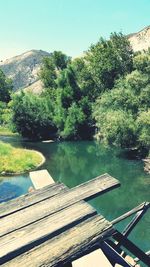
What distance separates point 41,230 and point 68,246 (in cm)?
41

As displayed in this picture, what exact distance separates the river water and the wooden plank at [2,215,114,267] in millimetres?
17899

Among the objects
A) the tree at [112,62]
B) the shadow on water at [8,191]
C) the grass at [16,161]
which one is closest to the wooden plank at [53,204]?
A: the shadow on water at [8,191]

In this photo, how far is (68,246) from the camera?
12.0ft

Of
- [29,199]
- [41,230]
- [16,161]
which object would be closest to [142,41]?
[16,161]

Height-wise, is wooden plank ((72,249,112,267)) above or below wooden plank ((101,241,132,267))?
above

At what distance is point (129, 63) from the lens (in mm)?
65438

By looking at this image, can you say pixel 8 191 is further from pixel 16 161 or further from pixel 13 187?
pixel 16 161

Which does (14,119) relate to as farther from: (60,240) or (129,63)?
(60,240)

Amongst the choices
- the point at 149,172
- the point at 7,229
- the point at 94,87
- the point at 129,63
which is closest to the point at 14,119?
the point at 94,87

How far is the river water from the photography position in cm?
2741

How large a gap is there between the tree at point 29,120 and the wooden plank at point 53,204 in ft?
199

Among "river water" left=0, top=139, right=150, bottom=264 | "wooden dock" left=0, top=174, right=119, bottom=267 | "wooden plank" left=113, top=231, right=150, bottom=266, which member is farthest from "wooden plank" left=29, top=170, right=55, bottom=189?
"river water" left=0, top=139, right=150, bottom=264

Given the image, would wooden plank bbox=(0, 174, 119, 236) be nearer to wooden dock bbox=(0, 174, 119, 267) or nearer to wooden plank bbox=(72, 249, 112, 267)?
wooden dock bbox=(0, 174, 119, 267)

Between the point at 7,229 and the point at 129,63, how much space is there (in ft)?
209
